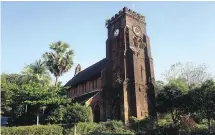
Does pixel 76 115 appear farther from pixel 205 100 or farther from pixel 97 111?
pixel 205 100

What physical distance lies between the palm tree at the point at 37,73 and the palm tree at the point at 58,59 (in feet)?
4.10

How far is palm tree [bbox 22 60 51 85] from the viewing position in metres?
35.7

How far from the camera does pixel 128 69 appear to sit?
115ft

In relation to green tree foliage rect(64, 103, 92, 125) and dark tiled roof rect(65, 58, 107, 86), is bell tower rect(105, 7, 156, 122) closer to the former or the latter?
dark tiled roof rect(65, 58, 107, 86)

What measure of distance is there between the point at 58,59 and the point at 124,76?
497 inches

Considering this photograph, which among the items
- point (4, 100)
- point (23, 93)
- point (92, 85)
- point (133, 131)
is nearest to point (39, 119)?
point (23, 93)

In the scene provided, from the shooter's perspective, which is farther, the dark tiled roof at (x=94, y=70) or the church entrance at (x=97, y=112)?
the dark tiled roof at (x=94, y=70)

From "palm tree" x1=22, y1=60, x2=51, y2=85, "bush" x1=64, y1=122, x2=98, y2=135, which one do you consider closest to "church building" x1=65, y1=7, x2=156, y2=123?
"bush" x1=64, y1=122, x2=98, y2=135

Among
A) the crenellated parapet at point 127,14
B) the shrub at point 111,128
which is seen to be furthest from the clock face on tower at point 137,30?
the shrub at point 111,128

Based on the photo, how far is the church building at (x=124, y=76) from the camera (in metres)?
33.2

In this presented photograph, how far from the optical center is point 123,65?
116 feet

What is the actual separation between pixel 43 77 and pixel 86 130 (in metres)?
12.9

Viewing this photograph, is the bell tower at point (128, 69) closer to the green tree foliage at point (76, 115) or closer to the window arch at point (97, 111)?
the window arch at point (97, 111)

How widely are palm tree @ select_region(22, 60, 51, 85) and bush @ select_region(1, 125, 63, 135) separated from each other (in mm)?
11512
